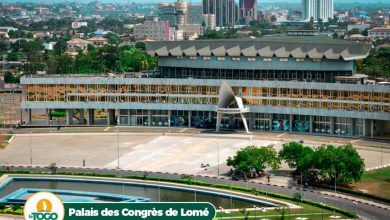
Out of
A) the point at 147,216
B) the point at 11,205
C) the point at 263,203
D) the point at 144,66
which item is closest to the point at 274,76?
the point at 263,203

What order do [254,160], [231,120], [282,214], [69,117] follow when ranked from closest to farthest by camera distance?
[282,214]
[254,160]
[231,120]
[69,117]

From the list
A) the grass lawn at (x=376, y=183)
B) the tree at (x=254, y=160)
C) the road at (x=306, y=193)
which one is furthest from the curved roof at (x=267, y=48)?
the road at (x=306, y=193)

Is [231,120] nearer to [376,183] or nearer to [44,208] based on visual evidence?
[376,183]

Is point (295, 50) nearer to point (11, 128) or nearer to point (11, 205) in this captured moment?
point (11, 128)

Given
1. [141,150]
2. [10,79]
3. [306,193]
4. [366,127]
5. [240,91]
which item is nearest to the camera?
[306,193]

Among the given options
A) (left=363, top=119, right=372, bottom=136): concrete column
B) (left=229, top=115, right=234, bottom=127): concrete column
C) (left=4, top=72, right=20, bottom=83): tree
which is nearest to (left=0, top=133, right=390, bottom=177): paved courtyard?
(left=229, top=115, right=234, bottom=127): concrete column

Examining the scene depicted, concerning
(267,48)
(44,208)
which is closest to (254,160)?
(267,48)

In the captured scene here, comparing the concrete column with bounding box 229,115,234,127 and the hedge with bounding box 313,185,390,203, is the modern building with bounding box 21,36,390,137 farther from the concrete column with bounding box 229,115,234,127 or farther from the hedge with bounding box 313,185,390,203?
the hedge with bounding box 313,185,390,203
